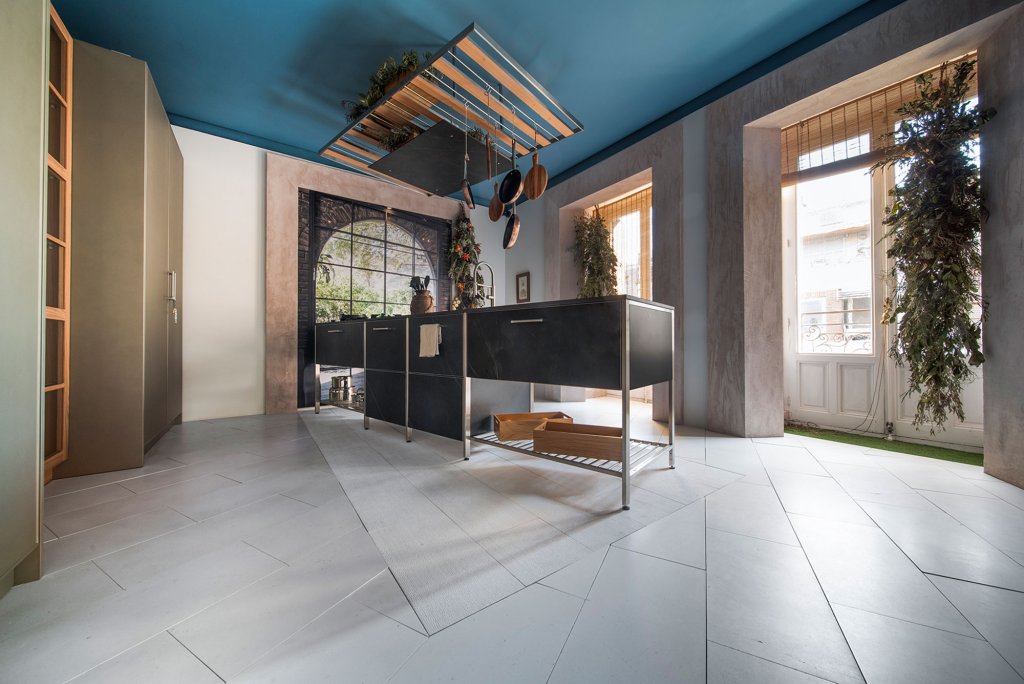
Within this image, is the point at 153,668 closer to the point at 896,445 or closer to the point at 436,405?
the point at 436,405

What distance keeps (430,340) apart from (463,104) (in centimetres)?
166

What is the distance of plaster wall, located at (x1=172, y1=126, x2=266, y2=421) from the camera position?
3.32m

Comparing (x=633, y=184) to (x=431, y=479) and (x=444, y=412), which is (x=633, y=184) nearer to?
(x=444, y=412)

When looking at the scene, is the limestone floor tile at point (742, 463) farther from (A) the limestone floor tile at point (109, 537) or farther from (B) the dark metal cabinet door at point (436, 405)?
(A) the limestone floor tile at point (109, 537)

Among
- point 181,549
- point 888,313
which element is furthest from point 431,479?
point 888,313

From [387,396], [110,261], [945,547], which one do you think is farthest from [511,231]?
[945,547]

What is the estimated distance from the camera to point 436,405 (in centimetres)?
239

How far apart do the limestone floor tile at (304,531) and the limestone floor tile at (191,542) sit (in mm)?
46

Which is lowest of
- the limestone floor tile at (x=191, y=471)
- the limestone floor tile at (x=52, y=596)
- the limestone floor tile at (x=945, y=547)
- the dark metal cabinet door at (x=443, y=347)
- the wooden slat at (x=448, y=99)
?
the limestone floor tile at (x=945, y=547)

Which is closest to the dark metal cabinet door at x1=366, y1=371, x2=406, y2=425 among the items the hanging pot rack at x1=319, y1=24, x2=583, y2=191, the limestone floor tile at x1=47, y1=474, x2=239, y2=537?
the limestone floor tile at x1=47, y1=474, x2=239, y2=537

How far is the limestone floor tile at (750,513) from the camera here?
1340 millimetres

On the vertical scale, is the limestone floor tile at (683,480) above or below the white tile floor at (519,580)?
below

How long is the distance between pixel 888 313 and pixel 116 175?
464cm

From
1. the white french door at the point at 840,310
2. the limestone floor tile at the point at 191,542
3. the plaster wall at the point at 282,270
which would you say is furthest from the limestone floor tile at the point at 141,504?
the white french door at the point at 840,310
